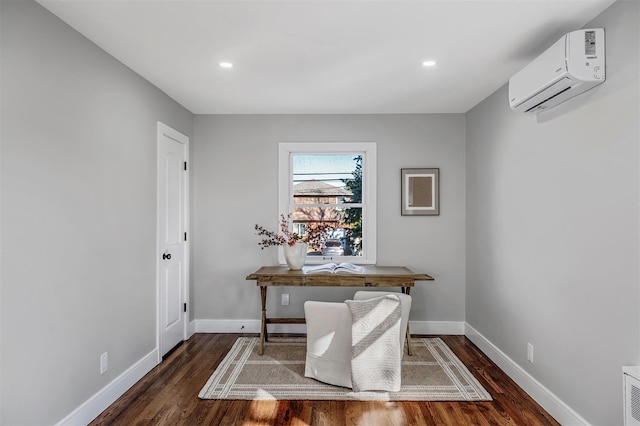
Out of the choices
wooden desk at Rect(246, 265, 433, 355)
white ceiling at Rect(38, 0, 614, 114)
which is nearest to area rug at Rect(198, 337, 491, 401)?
wooden desk at Rect(246, 265, 433, 355)

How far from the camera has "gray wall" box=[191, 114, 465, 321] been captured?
13.6 ft

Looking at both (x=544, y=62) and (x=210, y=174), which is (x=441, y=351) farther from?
(x=210, y=174)

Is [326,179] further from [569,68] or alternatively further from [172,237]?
[569,68]

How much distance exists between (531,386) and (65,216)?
11.1ft

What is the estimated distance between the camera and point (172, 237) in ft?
12.0

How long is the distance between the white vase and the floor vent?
2617mm

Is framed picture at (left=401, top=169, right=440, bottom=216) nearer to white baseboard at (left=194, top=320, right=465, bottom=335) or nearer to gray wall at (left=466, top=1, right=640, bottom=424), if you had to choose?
gray wall at (left=466, top=1, right=640, bottom=424)

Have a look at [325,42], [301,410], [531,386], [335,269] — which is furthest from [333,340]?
[325,42]

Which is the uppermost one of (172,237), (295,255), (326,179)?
(326,179)

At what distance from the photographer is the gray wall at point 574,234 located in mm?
1909

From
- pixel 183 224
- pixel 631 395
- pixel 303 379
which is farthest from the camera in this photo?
pixel 183 224

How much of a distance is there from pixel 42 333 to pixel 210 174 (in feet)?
8.06

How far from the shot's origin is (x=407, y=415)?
2.48 m

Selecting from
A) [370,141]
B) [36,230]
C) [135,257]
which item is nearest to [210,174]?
[135,257]
